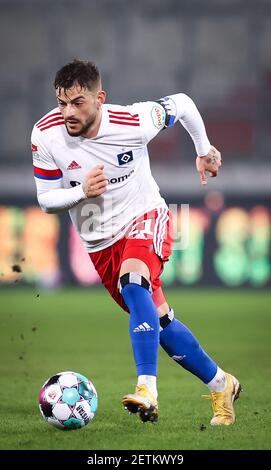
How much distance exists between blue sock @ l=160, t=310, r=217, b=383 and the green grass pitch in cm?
30

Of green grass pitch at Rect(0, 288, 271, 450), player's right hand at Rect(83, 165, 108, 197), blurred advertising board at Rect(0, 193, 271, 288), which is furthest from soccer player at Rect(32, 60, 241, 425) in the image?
blurred advertising board at Rect(0, 193, 271, 288)

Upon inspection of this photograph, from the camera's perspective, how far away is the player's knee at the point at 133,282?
5281 mm

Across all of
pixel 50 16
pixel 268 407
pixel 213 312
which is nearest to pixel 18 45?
pixel 50 16

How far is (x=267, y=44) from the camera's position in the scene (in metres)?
20.9

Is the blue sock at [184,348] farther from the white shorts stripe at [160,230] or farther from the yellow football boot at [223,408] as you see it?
the white shorts stripe at [160,230]

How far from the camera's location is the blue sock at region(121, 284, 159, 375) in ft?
16.9

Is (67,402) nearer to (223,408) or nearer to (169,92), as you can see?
(223,408)

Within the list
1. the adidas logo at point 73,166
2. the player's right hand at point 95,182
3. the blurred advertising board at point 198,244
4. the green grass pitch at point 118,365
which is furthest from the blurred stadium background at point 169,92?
the player's right hand at point 95,182

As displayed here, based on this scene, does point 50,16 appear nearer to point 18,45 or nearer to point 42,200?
point 18,45

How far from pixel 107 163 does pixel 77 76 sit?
0.52m

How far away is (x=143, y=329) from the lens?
203 inches

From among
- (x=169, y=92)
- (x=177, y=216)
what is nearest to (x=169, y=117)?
(x=177, y=216)

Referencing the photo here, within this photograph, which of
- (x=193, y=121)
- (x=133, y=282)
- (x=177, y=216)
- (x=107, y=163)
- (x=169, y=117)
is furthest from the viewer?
(x=177, y=216)

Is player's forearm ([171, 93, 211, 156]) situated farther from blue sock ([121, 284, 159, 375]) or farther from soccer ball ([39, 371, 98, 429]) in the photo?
soccer ball ([39, 371, 98, 429])
